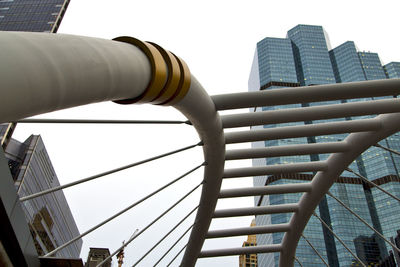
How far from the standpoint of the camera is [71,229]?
94.1 m

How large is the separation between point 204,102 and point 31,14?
116010 mm

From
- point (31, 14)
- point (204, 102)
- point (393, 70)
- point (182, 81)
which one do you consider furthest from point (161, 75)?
point (393, 70)

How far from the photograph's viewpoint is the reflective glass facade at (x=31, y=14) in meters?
98.8

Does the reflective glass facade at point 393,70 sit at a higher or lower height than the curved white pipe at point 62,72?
higher

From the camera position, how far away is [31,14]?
4045 inches

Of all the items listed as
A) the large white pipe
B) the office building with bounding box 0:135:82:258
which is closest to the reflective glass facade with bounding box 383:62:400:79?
the office building with bounding box 0:135:82:258

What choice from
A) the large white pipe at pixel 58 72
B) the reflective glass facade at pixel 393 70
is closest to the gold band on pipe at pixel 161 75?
the large white pipe at pixel 58 72

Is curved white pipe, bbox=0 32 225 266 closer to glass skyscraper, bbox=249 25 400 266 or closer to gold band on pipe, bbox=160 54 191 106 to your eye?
gold band on pipe, bbox=160 54 191 106

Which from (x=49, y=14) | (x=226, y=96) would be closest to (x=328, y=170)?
(x=226, y=96)

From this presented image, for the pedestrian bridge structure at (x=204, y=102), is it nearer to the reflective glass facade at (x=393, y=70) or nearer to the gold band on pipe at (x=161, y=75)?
the gold band on pipe at (x=161, y=75)

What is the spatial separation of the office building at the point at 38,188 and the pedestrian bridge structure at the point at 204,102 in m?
57.7

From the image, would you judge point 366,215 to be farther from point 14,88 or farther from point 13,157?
point 14,88

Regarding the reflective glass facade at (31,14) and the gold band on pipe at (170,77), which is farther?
the reflective glass facade at (31,14)

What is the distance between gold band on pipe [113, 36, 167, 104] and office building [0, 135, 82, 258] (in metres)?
62.8
